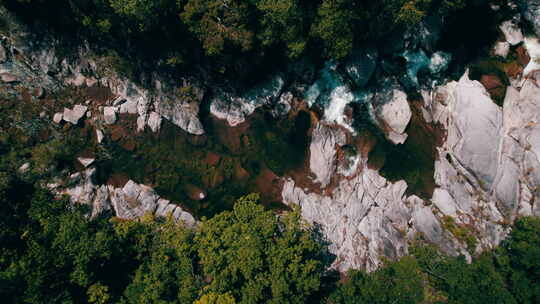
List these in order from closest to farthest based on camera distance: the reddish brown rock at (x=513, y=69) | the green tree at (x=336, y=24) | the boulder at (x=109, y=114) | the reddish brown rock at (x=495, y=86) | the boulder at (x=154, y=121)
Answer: the green tree at (x=336, y=24) < the boulder at (x=109, y=114) < the reddish brown rock at (x=495, y=86) < the reddish brown rock at (x=513, y=69) < the boulder at (x=154, y=121)

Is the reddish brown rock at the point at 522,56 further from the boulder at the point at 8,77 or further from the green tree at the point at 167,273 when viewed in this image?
the boulder at the point at 8,77

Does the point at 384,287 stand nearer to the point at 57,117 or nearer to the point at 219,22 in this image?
the point at 219,22

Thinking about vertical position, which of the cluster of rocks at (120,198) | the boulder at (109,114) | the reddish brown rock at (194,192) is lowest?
the cluster of rocks at (120,198)

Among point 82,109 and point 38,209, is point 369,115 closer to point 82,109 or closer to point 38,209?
point 82,109

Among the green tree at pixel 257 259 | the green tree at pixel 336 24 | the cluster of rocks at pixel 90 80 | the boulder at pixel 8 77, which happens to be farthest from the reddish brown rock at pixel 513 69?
the boulder at pixel 8 77

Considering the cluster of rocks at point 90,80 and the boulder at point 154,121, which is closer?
the cluster of rocks at point 90,80

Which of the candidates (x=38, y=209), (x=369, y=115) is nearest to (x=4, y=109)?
(x=38, y=209)
